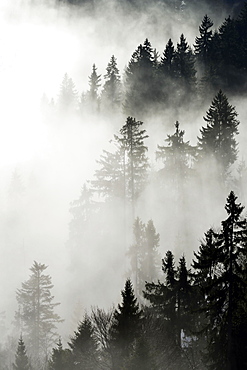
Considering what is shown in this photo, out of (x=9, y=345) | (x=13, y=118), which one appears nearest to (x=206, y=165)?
(x=9, y=345)

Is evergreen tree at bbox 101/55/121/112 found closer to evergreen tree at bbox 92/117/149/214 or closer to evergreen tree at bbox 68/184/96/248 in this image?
evergreen tree at bbox 68/184/96/248

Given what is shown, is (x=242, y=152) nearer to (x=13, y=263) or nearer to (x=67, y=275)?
(x=67, y=275)

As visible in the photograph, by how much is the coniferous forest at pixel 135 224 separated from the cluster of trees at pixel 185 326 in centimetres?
8

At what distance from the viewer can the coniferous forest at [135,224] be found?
21.5m

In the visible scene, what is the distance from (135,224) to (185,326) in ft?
62.7

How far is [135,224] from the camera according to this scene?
4103cm

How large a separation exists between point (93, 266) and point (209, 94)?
40779 mm

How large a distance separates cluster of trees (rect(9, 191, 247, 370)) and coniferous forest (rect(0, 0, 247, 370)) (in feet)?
0.26

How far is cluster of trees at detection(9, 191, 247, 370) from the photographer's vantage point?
53.8 ft

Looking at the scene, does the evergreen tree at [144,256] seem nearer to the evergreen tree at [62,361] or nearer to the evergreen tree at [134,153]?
the evergreen tree at [134,153]

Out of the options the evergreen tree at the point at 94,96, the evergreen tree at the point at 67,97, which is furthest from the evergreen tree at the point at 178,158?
the evergreen tree at the point at 67,97

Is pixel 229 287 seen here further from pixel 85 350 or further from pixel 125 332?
pixel 85 350

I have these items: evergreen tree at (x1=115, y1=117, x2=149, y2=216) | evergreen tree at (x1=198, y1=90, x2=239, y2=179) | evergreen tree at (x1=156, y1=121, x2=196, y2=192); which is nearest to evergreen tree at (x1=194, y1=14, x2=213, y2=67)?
evergreen tree at (x1=198, y1=90, x2=239, y2=179)

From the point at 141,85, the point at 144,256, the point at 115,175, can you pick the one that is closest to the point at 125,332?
the point at 144,256
